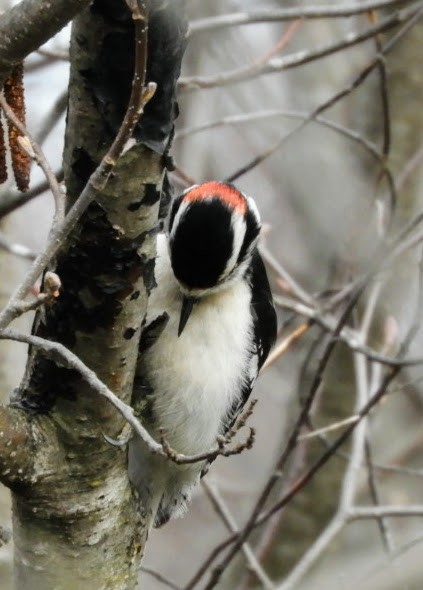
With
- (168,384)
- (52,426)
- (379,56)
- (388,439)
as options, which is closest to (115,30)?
(52,426)

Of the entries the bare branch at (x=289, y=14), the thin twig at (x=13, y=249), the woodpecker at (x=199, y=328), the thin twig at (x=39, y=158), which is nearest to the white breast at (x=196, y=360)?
the woodpecker at (x=199, y=328)

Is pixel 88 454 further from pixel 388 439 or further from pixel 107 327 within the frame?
pixel 388 439

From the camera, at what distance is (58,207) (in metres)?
1.73

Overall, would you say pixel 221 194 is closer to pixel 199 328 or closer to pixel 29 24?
pixel 199 328

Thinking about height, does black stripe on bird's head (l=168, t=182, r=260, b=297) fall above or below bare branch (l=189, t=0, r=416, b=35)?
below

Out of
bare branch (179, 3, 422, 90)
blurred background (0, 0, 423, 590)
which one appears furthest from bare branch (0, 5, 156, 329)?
blurred background (0, 0, 423, 590)

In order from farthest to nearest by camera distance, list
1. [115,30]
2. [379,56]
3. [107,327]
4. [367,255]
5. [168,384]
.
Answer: [367,255] < [379,56] < [168,384] < [107,327] < [115,30]

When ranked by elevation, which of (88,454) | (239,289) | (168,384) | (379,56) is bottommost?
(88,454)

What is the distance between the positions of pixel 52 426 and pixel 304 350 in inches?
167

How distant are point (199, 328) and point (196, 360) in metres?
0.10

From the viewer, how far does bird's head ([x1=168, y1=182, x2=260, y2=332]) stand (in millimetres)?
2688

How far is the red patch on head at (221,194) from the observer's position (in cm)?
280

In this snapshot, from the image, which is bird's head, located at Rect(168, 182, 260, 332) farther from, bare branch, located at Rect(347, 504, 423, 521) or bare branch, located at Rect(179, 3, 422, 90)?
bare branch, located at Rect(347, 504, 423, 521)

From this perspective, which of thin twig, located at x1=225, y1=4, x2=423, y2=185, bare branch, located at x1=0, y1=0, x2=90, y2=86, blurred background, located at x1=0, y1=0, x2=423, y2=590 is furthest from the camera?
blurred background, located at x1=0, y1=0, x2=423, y2=590
